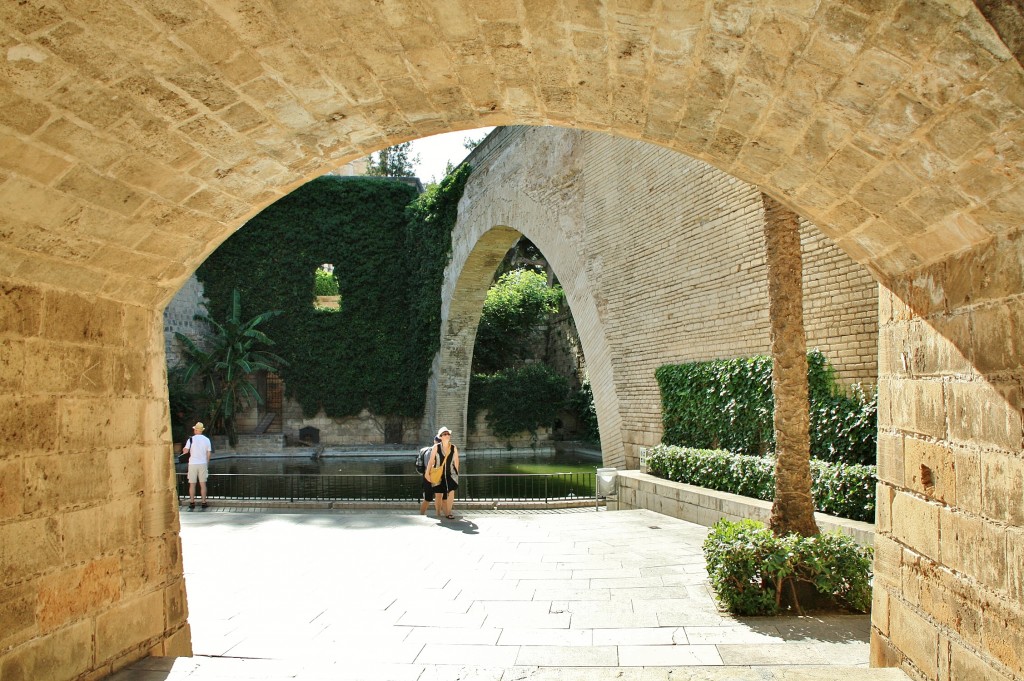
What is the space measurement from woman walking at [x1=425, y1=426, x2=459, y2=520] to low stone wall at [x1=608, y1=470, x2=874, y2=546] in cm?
290

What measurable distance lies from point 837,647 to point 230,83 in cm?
440

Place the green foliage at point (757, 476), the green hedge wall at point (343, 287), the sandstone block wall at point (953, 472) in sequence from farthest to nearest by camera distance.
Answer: the green hedge wall at point (343, 287) → the green foliage at point (757, 476) → the sandstone block wall at point (953, 472)

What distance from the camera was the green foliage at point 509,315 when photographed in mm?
23406

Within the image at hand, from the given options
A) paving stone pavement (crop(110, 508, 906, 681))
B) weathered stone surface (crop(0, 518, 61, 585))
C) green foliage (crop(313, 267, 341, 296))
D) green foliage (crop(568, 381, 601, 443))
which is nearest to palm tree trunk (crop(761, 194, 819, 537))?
paving stone pavement (crop(110, 508, 906, 681))

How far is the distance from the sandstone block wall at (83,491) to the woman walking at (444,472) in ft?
16.7

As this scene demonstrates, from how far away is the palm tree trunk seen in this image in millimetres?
5703

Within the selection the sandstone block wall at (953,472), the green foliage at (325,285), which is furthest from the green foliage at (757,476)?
the green foliage at (325,285)

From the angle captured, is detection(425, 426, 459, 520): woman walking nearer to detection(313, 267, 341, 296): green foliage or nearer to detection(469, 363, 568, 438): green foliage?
detection(469, 363, 568, 438): green foliage

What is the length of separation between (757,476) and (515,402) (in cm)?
1424

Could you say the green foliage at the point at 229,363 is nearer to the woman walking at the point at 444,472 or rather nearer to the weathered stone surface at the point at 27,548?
the woman walking at the point at 444,472

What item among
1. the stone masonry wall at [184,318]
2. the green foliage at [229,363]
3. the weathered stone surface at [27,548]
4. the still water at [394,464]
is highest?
the stone masonry wall at [184,318]

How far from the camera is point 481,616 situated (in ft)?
15.4

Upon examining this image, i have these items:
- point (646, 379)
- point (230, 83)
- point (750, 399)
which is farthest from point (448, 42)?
point (646, 379)

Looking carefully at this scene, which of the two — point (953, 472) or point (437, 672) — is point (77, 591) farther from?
point (953, 472)
